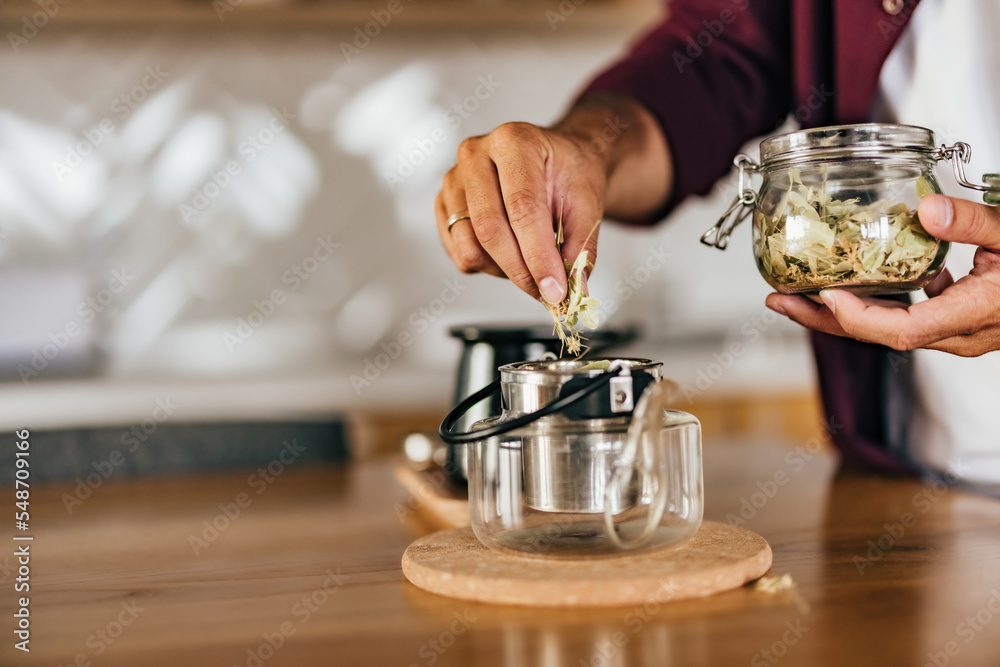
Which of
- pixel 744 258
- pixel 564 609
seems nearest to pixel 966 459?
pixel 564 609

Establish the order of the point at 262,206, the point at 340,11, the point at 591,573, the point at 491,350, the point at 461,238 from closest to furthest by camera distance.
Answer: the point at 591,573 → the point at 461,238 → the point at 491,350 → the point at 340,11 → the point at 262,206

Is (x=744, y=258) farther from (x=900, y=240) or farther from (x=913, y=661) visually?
(x=913, y=661)

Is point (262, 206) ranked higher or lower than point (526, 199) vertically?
higher

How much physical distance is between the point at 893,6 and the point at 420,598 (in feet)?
3.14

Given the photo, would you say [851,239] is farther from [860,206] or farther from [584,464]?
[584,464]

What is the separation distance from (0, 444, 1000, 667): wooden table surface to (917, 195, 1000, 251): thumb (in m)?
0.29

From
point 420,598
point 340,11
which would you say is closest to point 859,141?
point 420,598

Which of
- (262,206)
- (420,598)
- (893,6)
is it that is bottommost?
(420,598)

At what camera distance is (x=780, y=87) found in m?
1.44

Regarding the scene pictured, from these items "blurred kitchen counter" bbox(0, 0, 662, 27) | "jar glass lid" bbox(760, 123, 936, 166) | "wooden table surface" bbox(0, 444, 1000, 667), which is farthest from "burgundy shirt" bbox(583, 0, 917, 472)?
"blurred kitchen counter" bbox(0, 0, 662, 27)

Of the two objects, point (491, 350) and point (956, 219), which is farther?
point (491, 350)

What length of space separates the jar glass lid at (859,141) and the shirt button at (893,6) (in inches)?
14.4

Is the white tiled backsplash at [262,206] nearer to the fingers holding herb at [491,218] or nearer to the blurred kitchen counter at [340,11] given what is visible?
the blurred kitchen counter at [340,11]

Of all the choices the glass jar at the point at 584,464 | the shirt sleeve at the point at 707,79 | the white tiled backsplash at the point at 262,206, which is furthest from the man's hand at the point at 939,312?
the white tiled backsplash at the point at 262,206
